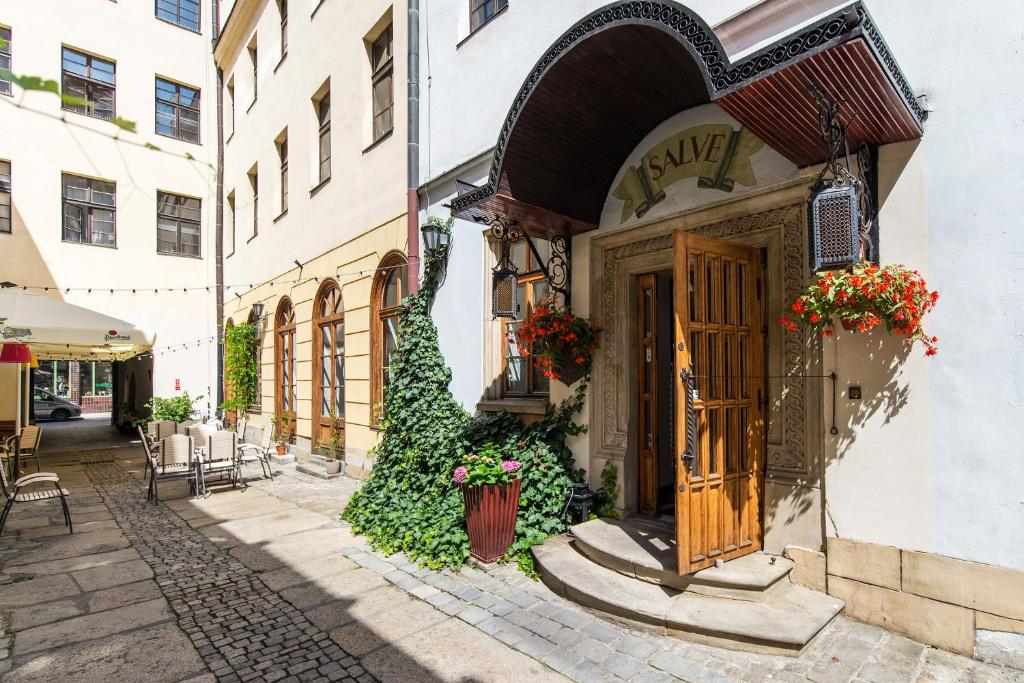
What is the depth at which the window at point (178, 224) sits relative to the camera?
15.7 metres

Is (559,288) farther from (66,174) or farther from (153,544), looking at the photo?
(66,174)

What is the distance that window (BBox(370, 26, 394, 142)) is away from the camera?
8829mm

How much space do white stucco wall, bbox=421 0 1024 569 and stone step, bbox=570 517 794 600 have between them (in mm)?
552

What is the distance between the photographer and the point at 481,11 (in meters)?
7.37

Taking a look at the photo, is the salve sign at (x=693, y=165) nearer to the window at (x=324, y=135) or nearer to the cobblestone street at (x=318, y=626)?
the cobblestone street at (x=318, y=626)

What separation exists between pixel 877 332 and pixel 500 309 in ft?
10.6

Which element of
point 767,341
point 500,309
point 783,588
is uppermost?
point 500,309

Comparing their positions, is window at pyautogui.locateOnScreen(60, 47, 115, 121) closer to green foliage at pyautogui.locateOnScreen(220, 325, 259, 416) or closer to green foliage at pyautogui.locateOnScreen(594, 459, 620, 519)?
green foliage at pyautogui.locateOnScreen(220, 325, 259, 416)

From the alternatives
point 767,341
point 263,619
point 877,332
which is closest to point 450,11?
point 767,341

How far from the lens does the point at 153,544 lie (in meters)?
6.00

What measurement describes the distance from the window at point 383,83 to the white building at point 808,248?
13.3 feet

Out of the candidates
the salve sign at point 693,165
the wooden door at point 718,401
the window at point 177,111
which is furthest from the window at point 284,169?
the wooden door at point 718,401

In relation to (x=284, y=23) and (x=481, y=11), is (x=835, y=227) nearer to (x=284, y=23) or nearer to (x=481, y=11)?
(x=481, y=11)

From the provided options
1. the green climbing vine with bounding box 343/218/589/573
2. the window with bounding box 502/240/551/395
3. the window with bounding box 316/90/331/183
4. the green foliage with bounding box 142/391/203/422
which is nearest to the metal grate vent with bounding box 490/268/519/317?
the window with bounding box 502/240/551/395
